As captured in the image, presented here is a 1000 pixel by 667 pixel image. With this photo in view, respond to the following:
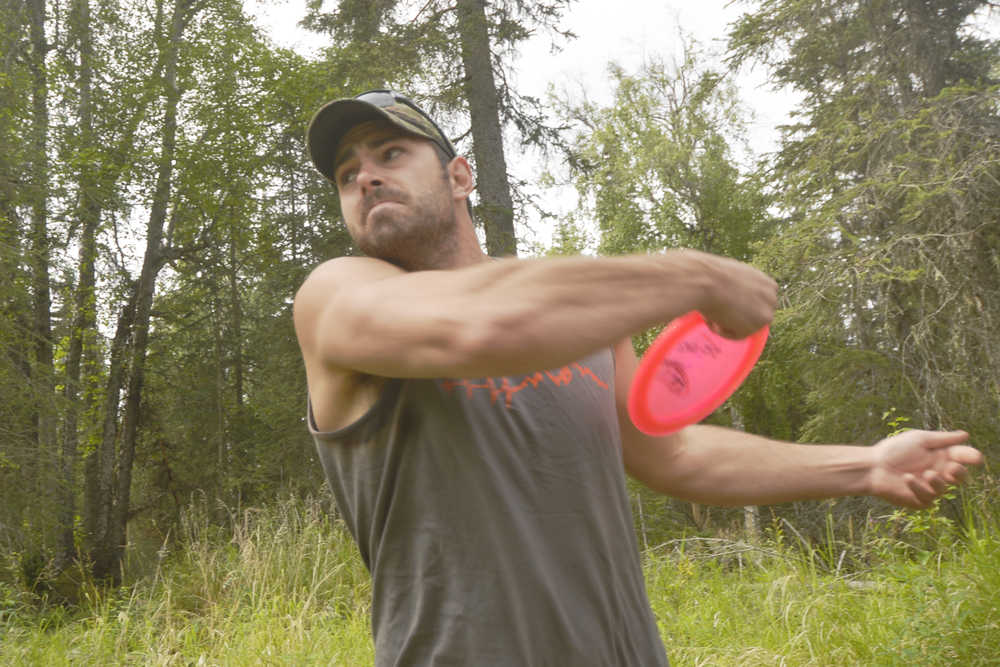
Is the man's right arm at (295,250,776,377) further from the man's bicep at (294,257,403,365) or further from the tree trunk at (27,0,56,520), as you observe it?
the tree trunk at (27,0,56,520)

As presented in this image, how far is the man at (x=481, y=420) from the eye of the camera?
1.07m

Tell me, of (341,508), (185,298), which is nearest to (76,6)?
(185,298)

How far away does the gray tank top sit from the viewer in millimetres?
1241

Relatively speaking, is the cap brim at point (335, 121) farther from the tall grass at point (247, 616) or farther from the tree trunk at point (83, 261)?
the tree trunk at point (83, 261)

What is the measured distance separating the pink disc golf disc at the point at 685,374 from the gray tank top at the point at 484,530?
272mm

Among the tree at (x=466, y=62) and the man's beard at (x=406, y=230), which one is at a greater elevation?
the tree at (x=466, y=62)

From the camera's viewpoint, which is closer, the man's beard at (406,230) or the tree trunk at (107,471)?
the man's beard at (406,230)

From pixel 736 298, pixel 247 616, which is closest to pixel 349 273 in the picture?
pixel 736 298

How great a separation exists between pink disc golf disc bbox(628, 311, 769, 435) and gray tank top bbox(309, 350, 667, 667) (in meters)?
0.27

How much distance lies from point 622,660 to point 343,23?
11.9m

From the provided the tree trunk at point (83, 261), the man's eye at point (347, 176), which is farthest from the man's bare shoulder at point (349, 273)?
the tree trunk at point (83, 261)

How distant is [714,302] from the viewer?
116cm

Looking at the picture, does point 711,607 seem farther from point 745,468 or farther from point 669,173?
point 669,173

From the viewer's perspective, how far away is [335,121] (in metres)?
1.60
